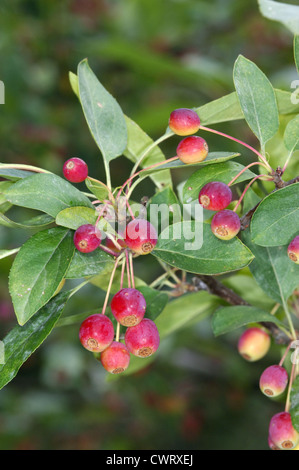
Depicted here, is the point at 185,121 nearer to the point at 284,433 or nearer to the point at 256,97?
the point at 256,97

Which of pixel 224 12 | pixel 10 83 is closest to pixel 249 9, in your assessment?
pixel 224 12

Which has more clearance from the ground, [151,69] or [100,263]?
[151,69]

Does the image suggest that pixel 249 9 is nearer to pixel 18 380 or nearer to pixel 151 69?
pixel 151 69

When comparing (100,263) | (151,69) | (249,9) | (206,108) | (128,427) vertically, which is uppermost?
(249,9)

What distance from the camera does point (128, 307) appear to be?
2.47 feet

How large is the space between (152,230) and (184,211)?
20cm

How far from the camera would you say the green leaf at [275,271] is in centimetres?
98

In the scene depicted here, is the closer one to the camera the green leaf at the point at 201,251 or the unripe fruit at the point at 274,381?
the green leaf at the point at 201,251

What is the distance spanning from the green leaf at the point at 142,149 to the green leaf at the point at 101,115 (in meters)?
0.08

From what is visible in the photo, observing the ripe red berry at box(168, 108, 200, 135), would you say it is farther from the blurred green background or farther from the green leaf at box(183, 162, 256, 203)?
the blurred green background

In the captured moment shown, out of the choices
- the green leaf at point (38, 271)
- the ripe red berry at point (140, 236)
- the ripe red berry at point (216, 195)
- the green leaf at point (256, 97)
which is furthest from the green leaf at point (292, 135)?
the green leaf at point (38, 271)

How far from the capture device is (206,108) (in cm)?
86

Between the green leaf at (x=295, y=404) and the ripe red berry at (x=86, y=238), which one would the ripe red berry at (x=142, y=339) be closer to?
the ripe red berry at (x=86, y=238)

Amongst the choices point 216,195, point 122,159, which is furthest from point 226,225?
point 122,159
